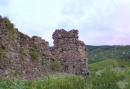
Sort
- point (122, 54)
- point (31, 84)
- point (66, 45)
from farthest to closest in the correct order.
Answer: point (122, 54) → point (66, 45) → point (31, 84)

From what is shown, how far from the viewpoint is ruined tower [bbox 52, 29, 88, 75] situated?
949 inches

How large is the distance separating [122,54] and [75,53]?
239 feet

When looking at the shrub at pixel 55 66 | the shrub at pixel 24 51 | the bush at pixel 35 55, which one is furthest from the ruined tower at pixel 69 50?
the shrub at pixel 24 51

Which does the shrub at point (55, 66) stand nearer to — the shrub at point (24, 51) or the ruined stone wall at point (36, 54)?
the ruined stone wall at point (36, 54)

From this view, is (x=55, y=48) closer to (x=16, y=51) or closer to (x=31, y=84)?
(x=16, y=51)

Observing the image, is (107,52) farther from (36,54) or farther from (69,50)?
(36,54)

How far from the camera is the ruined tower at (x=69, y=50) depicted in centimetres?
2411

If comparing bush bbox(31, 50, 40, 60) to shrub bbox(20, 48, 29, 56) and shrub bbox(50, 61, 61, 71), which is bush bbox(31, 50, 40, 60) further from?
shrub bbox(50, 61, 61, 71)

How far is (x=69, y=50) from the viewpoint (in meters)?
24.3

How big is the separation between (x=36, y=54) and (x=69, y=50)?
16.5 feet

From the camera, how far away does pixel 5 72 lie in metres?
16.5

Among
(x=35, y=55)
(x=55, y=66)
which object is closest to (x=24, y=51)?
(x=35, y=55)

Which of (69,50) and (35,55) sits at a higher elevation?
(69,50)

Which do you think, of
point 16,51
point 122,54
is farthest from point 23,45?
point 122,54
